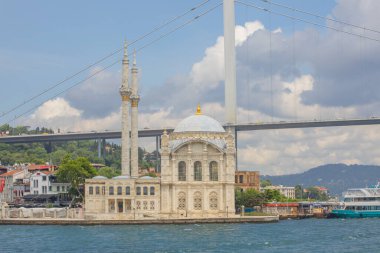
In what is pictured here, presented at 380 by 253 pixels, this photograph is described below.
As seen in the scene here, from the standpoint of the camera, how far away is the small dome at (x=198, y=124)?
81562 millimetres

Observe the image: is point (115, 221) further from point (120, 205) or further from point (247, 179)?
point (247, 179)

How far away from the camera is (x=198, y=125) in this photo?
269 ft

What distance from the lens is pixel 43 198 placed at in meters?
97.9

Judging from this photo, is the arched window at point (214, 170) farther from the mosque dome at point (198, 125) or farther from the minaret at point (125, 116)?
the minaret at point (125, 116)

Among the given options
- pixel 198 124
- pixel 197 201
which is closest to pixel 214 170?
pixel 197 201

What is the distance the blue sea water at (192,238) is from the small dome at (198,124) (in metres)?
10.6

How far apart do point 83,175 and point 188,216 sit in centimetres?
1670

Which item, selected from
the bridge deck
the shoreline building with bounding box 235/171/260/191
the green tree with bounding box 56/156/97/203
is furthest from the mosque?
the shoreline building with bounding box 235/171/260/191

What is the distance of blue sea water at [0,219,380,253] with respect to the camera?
54062mm

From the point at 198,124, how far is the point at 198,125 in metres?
0.21

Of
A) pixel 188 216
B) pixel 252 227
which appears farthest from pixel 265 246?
pixel 188 216

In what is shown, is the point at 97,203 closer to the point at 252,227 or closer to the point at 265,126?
the point at 252,227

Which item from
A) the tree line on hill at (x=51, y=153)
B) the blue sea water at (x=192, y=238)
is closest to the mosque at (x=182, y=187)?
the blue sea water at (x=192, y=238)

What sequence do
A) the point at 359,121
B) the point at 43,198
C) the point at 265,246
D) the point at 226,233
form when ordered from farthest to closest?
the point at 359,121
the point at 43,198
the point at 226,233
the point at 265,246
